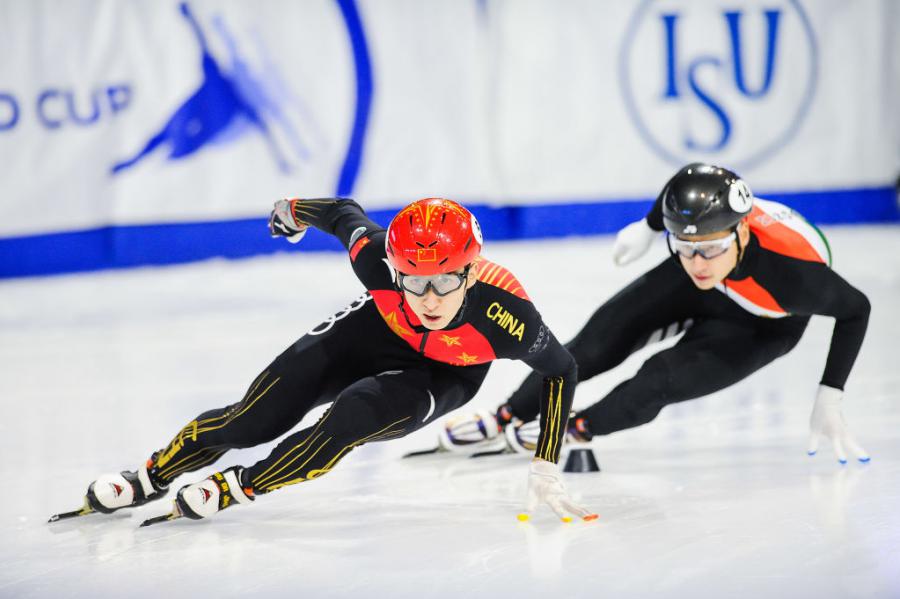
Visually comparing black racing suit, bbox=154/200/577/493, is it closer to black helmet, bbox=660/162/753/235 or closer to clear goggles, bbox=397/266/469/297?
clear goggles, bbox=397/266/469/297

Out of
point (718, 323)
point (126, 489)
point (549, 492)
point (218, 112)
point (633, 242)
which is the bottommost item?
point (549, 492)

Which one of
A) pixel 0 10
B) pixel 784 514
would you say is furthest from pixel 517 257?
pixel 784 514

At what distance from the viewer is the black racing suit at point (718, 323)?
391 cm

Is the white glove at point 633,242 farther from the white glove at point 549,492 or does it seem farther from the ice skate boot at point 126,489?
the ice skate boot at point 126,489

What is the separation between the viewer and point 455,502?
12.2ft

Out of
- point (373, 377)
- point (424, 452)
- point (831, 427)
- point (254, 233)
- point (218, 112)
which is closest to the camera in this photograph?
point (373, 377)

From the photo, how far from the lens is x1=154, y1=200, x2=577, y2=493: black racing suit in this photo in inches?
132

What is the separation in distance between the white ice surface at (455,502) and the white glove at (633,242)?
2.24 ft

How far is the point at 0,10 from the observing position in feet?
27.8

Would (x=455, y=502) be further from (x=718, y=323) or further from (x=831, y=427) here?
(x=831, y=427)

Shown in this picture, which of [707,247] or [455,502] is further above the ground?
[707,247]

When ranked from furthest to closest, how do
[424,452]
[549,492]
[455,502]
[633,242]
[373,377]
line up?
[633,242] < [424,452] < [455,502] < [373,377] < [549,492]

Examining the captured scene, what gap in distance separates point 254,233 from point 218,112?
0.98 meters

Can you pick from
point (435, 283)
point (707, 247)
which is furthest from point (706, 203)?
point (435, 283)
